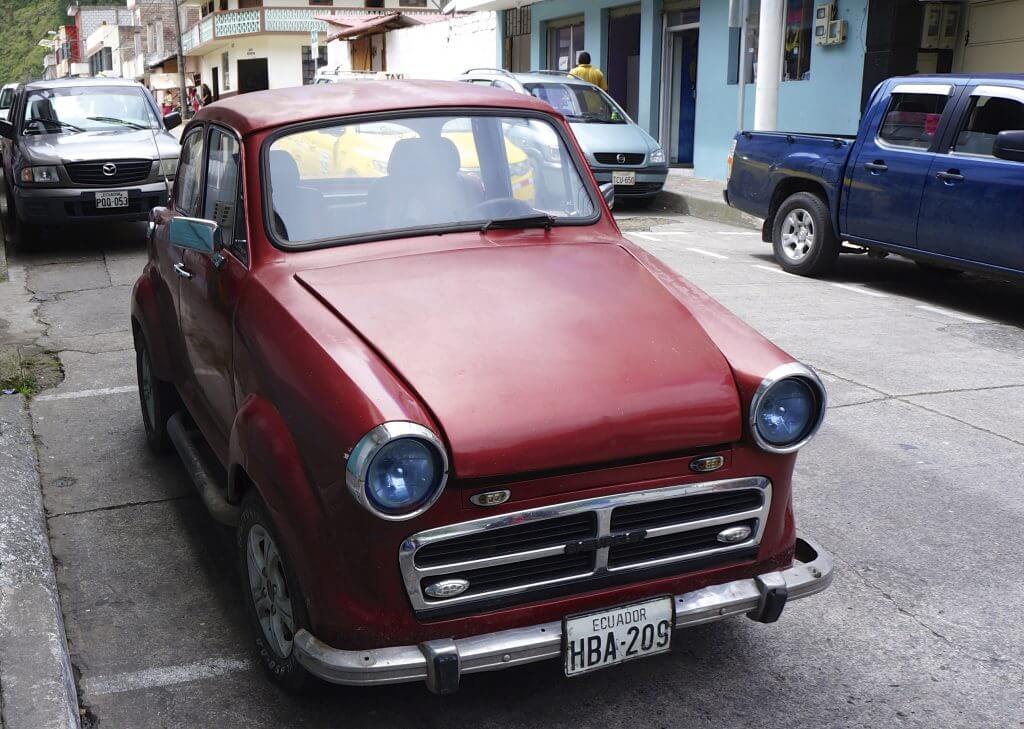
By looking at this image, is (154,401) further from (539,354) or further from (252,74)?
(252,74)

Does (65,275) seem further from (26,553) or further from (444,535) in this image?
(444,535)

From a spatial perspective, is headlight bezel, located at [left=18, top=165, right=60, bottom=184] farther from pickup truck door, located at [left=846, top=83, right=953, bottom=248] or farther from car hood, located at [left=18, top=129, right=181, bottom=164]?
pickup truck door, located at [left=846, top=83, right=953, bottom=248]

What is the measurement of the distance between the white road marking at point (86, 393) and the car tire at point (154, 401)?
0.97 meters

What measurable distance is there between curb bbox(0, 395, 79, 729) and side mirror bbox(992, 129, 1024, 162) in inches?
261

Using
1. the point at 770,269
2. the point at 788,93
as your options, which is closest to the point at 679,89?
the point at 788,93

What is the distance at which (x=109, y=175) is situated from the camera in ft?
37.3

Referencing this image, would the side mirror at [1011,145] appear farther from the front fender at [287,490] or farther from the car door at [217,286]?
the front fender at [287,490]

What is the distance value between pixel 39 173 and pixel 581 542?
9.97m

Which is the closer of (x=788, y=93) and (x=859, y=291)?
(x=859, y=291)

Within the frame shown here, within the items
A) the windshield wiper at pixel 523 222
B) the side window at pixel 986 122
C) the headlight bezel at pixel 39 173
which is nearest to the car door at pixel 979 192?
the side window at pixel 986 122

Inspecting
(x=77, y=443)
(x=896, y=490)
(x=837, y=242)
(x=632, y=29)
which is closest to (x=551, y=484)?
(x=896, y=490)

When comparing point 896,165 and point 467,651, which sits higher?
point 896,165

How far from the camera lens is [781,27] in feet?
44.9

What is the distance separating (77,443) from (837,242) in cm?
685
